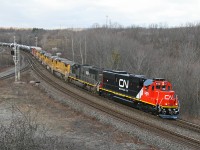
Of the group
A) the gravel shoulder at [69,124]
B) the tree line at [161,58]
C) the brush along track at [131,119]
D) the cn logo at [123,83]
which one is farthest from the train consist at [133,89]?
the tree line at [161,58]

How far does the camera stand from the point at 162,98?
2256 cm

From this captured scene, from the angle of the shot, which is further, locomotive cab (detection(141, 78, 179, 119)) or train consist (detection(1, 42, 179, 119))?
train consist (detection(1, 42, 179, 119))

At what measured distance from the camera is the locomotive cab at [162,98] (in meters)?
22.5

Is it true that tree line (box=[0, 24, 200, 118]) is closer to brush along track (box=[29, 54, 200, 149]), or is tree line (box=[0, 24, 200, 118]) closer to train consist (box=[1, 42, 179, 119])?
train consist (box=[1, 42, 179, 119])

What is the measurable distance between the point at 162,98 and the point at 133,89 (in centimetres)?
423

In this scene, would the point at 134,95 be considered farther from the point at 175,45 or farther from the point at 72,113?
the point at 175,45

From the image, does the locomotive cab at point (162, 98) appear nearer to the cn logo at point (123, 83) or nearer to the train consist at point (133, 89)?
the train consist at point (133, 89)

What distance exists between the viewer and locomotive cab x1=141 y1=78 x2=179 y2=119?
2247 centimetres

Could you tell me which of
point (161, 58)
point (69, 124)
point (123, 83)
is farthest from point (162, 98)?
point (161, 58)

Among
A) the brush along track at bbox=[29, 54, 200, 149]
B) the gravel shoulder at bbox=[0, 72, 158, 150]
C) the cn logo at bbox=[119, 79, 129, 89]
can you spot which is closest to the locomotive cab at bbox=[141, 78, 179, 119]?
the brush along track at bbox=[29, 54, 200, 149]

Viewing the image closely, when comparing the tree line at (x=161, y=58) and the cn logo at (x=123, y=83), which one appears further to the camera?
the tree line at (x=161, y=58)

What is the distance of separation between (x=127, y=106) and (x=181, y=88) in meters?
28.0

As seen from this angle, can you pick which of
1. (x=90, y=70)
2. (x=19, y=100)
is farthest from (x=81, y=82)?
(x=19, y=100)

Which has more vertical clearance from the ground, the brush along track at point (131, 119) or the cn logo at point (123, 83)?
the cn logo at point (123, 83)
